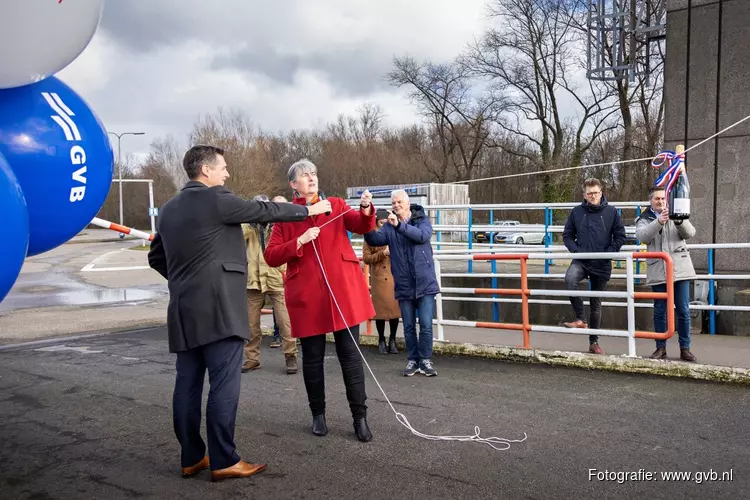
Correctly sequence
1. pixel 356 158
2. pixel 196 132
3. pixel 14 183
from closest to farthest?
pixel 14 183 < pixel 196 132 < pixel 356 158

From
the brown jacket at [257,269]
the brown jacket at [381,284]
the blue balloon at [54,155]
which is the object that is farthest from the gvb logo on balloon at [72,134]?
the brown jacket at [381,284]

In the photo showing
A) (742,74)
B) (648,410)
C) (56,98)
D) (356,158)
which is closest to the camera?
(56,98)

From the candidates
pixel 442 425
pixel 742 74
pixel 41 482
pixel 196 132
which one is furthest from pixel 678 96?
pixel 196 132

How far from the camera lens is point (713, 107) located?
338 inches

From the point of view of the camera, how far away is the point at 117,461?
4.11 metres

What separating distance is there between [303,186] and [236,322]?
1.17 meters

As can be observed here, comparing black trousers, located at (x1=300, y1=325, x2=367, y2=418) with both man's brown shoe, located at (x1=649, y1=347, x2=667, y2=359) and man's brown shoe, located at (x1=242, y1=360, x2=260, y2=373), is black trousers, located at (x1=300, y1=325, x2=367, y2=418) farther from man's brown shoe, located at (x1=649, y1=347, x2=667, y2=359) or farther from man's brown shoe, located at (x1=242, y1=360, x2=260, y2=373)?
man's brown shoe, located at (x1=649, y1=347, x2=667, y2=359)

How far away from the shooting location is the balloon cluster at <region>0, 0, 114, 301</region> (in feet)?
9.30

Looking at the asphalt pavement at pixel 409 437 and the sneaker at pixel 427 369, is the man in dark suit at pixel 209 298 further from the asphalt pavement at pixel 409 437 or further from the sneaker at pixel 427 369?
the sneaker at pixel 427 369

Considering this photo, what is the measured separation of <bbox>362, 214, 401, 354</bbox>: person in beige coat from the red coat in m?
2.91

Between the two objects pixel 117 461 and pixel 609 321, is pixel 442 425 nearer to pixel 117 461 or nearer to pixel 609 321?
pixel 117 461

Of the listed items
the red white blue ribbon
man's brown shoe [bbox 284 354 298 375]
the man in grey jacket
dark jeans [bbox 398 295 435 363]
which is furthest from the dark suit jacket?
the man in grey jacket

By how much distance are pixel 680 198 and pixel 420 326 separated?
257 cm

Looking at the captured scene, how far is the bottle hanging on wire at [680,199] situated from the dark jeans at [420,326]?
7.48 ft
